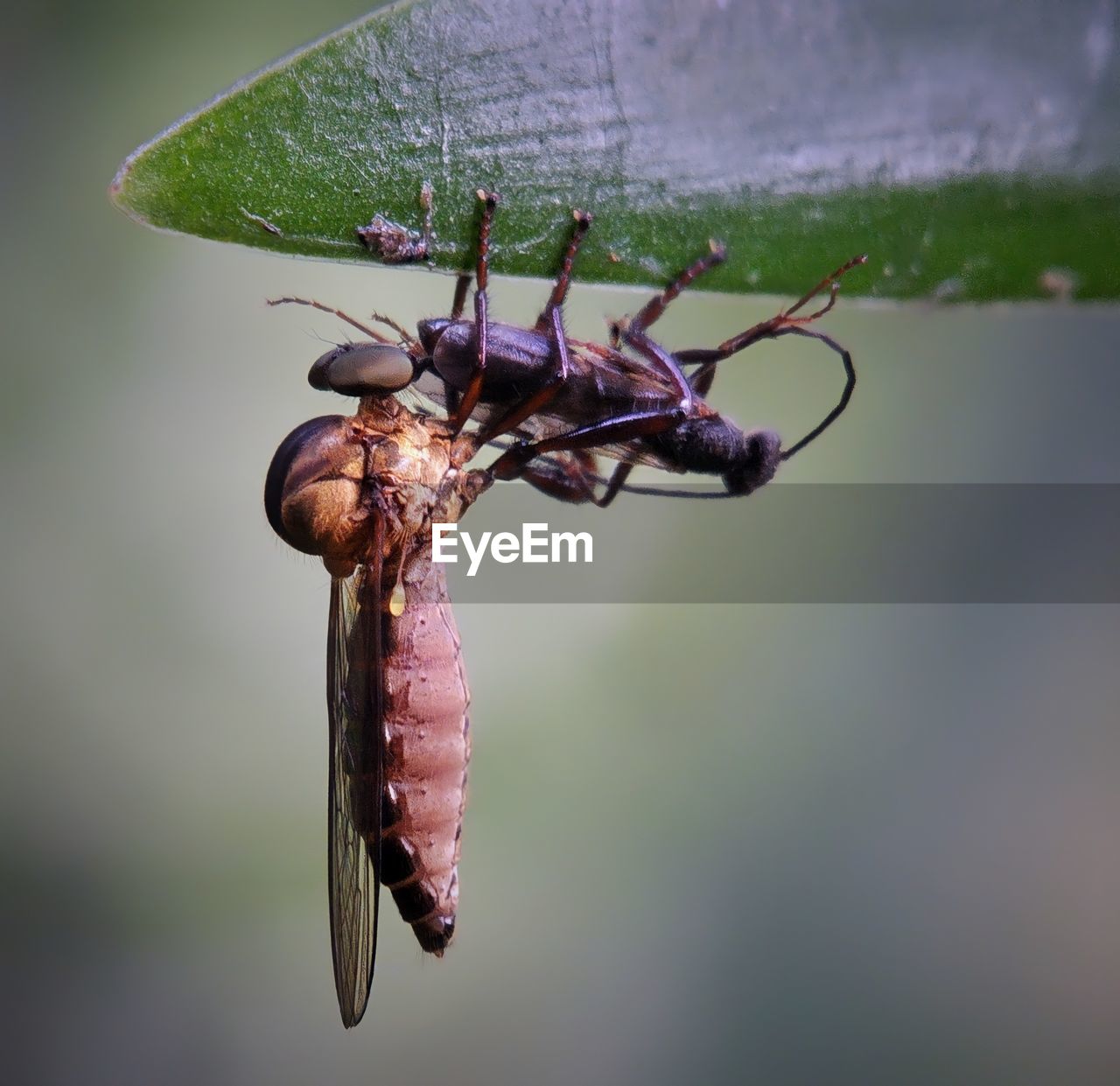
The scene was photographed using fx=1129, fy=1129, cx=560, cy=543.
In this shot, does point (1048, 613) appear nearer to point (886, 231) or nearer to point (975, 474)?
point (975, 474)

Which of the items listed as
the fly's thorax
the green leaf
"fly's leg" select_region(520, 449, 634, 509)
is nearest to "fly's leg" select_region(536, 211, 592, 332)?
the green leaf

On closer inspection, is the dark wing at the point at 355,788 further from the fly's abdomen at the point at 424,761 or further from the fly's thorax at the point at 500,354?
the fly's thorax at the point at 500,354

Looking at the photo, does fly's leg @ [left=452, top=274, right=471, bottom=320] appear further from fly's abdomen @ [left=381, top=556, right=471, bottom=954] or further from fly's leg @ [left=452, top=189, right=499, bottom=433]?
fly's abdomen @ [left=381, top=556, right=471, bottom=954]

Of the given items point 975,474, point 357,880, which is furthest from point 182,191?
point 975,474

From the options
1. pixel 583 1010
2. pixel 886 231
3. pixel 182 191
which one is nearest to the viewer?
pixel 182 191

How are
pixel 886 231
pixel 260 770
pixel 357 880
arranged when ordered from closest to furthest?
1. pixel 886 231
2. pixel 357 880
3. pixel 260 770

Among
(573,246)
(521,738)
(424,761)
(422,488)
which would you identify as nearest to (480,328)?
(422,488)
